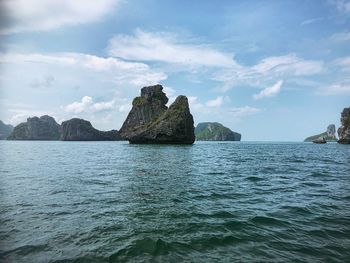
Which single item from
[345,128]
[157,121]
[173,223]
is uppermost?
[157,121]

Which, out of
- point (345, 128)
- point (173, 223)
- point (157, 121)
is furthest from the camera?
point (345, 128)

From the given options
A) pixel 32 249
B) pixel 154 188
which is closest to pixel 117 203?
pixel 154 188

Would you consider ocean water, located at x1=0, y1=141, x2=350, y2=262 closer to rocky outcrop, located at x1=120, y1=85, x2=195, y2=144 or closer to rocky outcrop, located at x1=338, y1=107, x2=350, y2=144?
rocky outcrop, located at x1=120, y1=85, x2=195, y2=144

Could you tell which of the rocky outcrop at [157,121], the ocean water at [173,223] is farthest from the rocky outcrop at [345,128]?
the ocean water at [173,223]

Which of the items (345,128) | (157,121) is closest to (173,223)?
(157,121)

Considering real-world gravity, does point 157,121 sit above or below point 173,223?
above

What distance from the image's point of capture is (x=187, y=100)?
5408 inches

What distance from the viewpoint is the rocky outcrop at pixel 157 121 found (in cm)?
12256

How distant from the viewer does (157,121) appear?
13300 cm

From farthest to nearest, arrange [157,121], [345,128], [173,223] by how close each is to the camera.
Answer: [345,128]
[157,121]
[173,223]

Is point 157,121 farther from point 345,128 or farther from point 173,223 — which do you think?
point 173,223

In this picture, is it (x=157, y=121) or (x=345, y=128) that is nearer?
(x=157, y=121)

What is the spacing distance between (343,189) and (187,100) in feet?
387

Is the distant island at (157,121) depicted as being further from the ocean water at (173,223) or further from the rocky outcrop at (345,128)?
the ocean water at (173,223)
